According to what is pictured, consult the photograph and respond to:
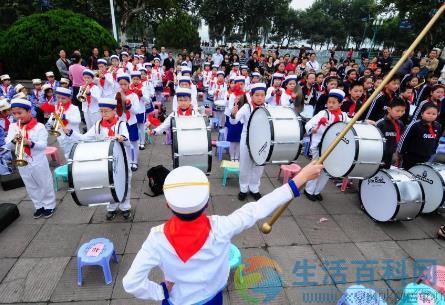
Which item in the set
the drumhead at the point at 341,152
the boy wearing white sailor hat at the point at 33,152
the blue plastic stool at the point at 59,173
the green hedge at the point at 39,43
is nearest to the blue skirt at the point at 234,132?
the drumhead at the point at 341,152

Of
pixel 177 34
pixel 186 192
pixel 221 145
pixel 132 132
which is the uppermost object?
pixel 177 34

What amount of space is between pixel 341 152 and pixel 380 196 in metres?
1.15

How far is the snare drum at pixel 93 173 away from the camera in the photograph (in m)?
3.74

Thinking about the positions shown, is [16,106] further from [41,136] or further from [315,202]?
[315,202]

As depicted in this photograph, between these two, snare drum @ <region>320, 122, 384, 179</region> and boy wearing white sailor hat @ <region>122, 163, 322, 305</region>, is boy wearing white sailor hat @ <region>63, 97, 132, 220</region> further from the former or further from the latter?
snare drum @ <region>320, 122, 384, 179</region>

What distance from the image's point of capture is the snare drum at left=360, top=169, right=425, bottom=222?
460 cm

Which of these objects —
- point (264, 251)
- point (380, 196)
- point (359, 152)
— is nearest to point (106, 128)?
point (264, 251)

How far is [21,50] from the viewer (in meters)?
13.0

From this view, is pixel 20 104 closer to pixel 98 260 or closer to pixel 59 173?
pixel 59 173

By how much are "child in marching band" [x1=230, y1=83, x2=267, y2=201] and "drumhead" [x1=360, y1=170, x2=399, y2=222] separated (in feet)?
6.23

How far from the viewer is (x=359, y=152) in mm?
4312

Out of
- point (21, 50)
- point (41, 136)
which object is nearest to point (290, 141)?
point (41, 136)

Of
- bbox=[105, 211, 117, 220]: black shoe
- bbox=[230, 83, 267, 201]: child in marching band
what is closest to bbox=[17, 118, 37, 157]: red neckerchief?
bbox=[105, 211, 117, 220]: black shoe

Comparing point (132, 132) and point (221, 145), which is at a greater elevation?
point (132, 132)
